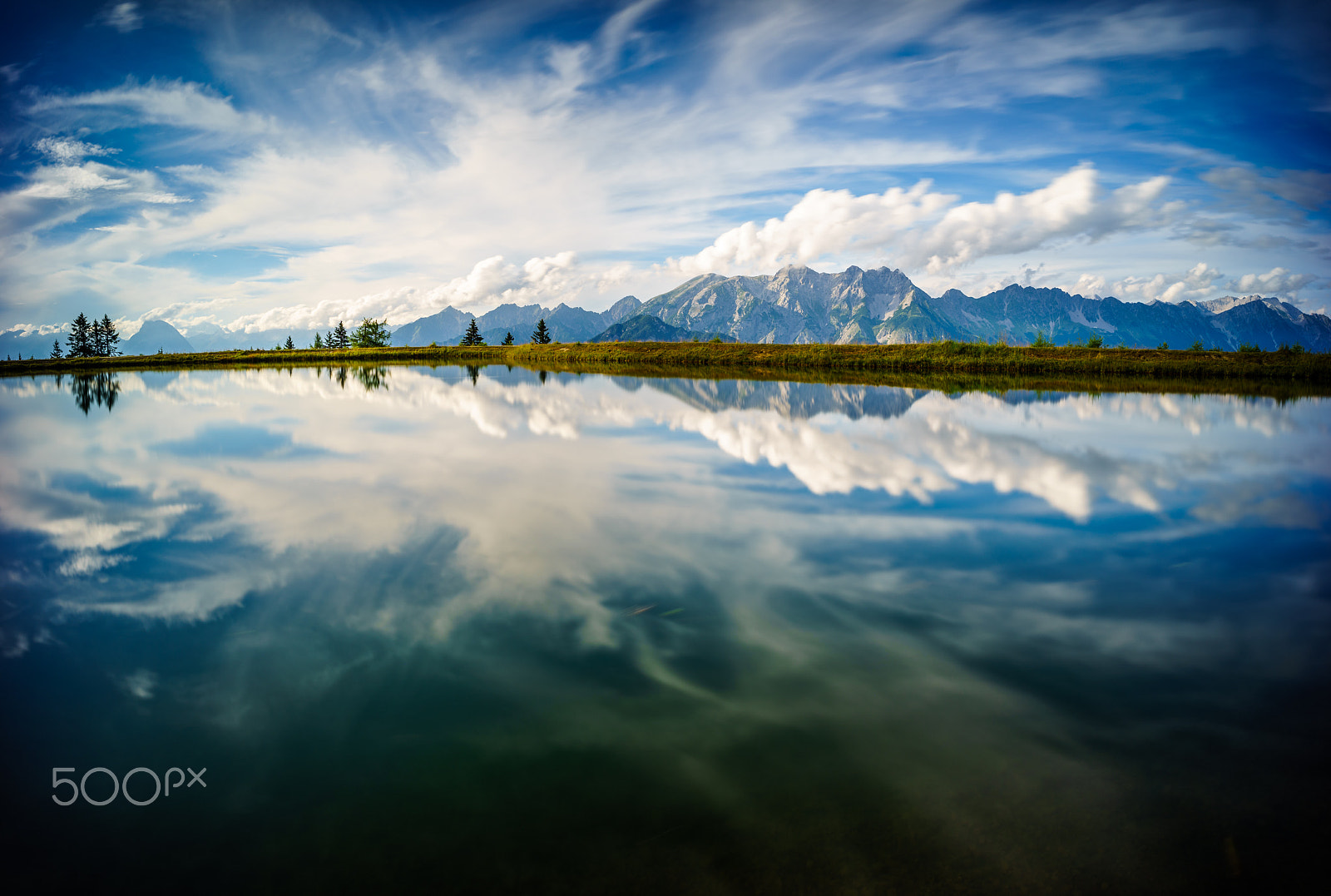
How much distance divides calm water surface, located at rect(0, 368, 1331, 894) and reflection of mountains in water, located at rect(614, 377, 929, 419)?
13.3 metres

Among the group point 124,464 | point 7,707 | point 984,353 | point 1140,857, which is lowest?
point 1140,857

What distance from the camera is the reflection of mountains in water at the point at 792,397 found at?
2639 centimetres

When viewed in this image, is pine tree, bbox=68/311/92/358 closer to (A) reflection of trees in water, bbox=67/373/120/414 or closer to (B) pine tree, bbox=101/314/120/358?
(B) pine tree, bbox=101/314/120/358

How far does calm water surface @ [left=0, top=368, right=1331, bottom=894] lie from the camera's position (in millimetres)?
3852

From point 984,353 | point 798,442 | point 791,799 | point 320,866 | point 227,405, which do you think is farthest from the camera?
point 984,353

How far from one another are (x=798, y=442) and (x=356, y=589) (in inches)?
510

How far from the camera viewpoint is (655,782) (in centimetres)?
444

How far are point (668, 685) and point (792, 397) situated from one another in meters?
27.8

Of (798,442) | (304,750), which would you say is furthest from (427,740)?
(798,442)

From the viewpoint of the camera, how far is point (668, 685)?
566 centimetres

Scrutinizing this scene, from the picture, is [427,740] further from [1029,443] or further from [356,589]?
[1029,443]

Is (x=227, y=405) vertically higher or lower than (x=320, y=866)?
higher
